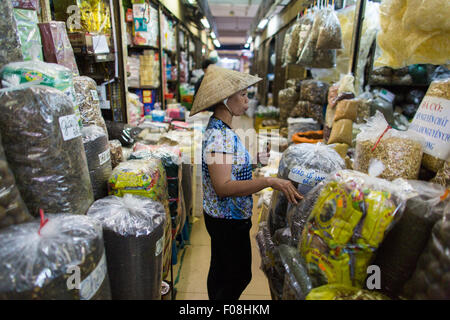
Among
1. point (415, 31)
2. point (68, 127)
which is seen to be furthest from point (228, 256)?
point (415, 31)

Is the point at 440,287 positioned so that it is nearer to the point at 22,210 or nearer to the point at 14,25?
the point at 22,210

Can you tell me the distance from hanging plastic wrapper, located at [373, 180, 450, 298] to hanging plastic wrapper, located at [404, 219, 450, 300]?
0.17 feet

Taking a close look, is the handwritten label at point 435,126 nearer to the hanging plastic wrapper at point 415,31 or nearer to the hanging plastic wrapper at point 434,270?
the hanging plastic wrapper at point 415,31

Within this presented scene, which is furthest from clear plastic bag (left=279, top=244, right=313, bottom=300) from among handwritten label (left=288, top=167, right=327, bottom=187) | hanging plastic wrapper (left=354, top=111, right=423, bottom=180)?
hanging plastic wrapper (left=354, top=111, right=423, bottom=180)

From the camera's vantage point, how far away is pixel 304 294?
2.29 ft

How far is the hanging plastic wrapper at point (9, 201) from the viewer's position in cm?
68

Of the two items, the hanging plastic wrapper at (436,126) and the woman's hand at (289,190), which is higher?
the hanging plastic wrapper at (436,126)

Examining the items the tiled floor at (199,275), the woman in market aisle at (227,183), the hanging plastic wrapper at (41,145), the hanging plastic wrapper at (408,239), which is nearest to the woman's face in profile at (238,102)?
the woman in market aisle at (227,183)

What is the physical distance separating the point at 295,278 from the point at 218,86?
0.94m

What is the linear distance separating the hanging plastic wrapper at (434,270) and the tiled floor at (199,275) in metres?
1.52

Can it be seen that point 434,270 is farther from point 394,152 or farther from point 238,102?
point 238,102

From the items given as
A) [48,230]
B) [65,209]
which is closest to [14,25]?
[65,209]

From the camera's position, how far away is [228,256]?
1.52m

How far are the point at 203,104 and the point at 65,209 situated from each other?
761 millimetres
